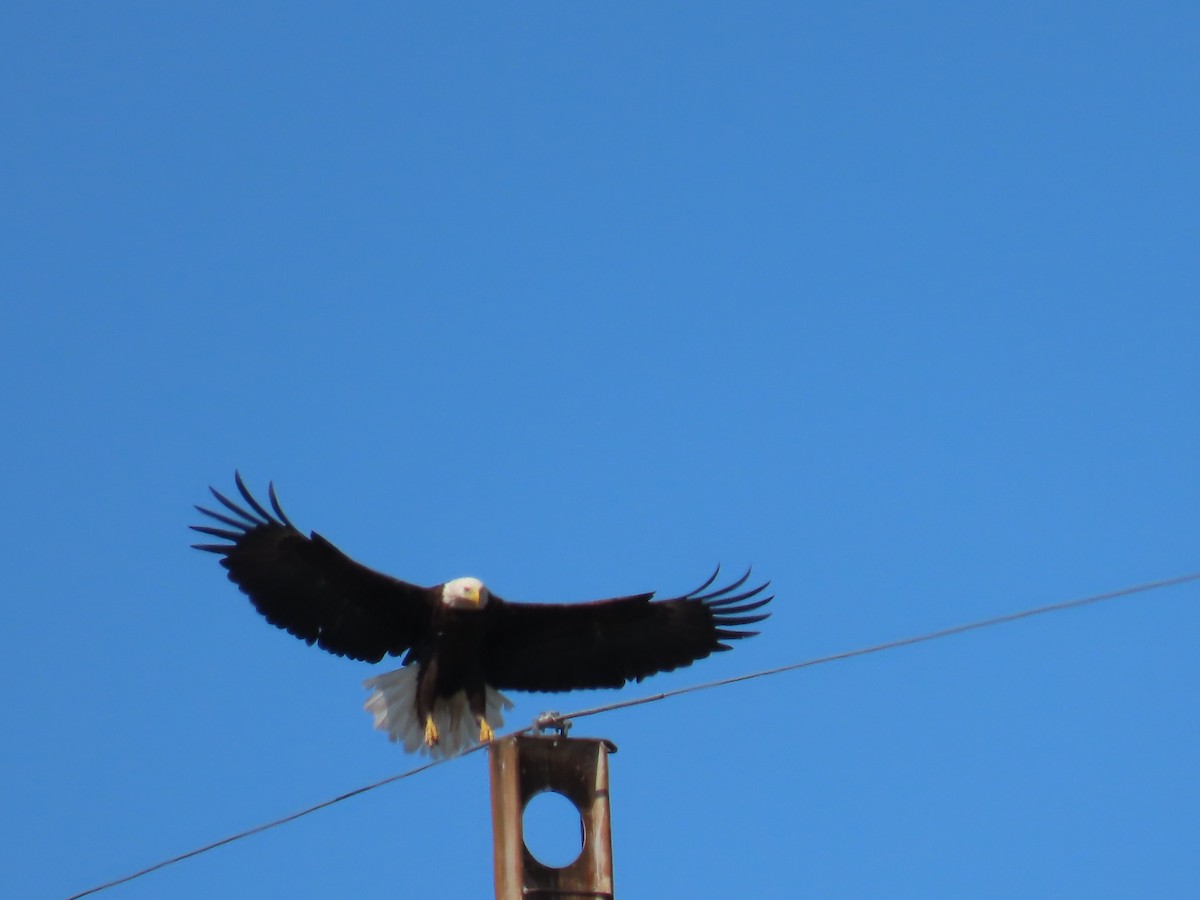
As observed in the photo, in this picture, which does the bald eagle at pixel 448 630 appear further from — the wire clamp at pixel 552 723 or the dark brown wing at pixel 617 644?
the wire clamp at pixel 552 723

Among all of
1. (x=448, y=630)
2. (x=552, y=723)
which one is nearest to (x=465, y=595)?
(x=448, y=630)

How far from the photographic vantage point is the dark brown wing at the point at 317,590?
817 cm

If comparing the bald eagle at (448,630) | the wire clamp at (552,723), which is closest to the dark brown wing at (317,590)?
the bald eagle at (448,630)

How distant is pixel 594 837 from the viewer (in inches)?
201

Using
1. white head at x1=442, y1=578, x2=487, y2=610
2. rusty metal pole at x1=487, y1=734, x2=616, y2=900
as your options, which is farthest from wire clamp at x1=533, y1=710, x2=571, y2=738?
white head at x1=442, y1=578, x2=487, y2=610

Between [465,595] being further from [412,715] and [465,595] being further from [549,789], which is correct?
[549,789]

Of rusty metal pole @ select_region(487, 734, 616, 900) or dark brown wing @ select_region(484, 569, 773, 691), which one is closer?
rusty metal pole @ select_region(487, 734, 616, 900)

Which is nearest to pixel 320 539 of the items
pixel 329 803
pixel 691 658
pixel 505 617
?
pixel 505 617

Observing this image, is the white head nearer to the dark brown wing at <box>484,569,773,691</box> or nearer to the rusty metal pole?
the dark brown wing at <box>484,569,773,691</box>

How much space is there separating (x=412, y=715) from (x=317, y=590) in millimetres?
780

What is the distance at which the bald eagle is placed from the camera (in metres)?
8.24

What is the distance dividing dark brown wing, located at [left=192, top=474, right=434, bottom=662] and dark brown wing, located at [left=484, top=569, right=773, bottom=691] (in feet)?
1.57

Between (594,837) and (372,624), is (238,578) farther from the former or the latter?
(594,837)

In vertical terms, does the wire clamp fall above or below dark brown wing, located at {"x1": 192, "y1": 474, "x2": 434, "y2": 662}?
below
